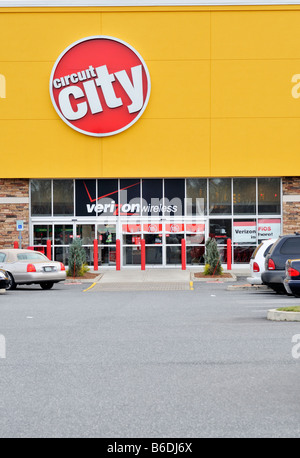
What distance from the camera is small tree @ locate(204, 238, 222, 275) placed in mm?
32219

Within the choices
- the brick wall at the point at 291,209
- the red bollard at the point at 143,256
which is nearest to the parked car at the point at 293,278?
the red bollard at the point at 143,256

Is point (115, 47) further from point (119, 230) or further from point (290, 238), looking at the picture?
point (290, 238)

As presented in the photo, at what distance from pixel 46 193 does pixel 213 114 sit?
29.5 ft

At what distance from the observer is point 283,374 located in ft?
30.1

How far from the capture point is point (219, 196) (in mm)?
38656

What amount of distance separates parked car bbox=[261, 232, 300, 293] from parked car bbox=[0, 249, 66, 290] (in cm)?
758

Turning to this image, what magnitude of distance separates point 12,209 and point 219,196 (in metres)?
10.0

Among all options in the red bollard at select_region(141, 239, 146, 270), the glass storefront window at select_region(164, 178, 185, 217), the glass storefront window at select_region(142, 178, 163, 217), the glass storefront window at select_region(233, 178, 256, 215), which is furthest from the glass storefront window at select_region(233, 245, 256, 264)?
the red bollard at select_region(141, 239, 146, 270)

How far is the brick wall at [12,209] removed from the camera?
38.0 metres

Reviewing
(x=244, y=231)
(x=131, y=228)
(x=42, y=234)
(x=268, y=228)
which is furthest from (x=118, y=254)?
(x=268, y=228)

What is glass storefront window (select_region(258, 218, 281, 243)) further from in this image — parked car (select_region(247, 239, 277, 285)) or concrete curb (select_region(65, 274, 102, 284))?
parked car (select_region(247, 239, 277, 285))

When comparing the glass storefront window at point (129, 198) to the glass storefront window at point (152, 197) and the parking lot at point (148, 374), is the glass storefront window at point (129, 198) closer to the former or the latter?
the glass storefront window at point (152, 197)

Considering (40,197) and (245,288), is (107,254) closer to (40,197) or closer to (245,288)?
(40,197)
